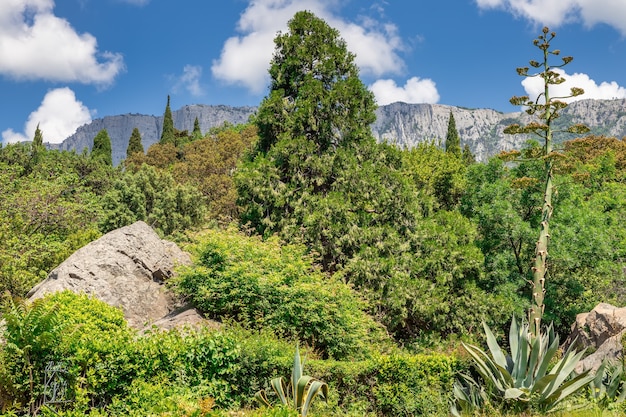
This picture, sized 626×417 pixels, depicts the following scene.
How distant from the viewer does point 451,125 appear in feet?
190

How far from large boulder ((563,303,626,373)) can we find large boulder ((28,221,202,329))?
906 cm

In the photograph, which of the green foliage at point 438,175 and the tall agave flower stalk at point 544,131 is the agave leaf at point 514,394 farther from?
the green foliage at point 438,175

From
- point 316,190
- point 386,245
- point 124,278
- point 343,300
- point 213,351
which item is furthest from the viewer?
point 316,190

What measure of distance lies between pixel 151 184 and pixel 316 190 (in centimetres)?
1589

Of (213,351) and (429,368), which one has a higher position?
(213,351)

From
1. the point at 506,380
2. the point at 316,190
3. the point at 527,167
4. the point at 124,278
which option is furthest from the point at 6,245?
the point at 527,167

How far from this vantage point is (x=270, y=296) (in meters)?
12.1

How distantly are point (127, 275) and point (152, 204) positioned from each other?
52.7 ft

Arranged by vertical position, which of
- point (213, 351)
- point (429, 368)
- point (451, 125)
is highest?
point (451, 125)

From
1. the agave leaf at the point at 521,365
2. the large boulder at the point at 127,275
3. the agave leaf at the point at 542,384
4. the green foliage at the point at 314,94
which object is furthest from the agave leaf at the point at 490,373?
the green foliage at the point at 314,94

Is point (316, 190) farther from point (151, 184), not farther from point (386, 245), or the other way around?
point (151, 184)

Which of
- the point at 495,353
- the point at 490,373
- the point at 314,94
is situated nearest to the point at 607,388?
the point at 495,353

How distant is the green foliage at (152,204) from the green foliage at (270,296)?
1567 cm

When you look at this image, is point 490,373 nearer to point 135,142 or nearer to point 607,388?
point 607,388
